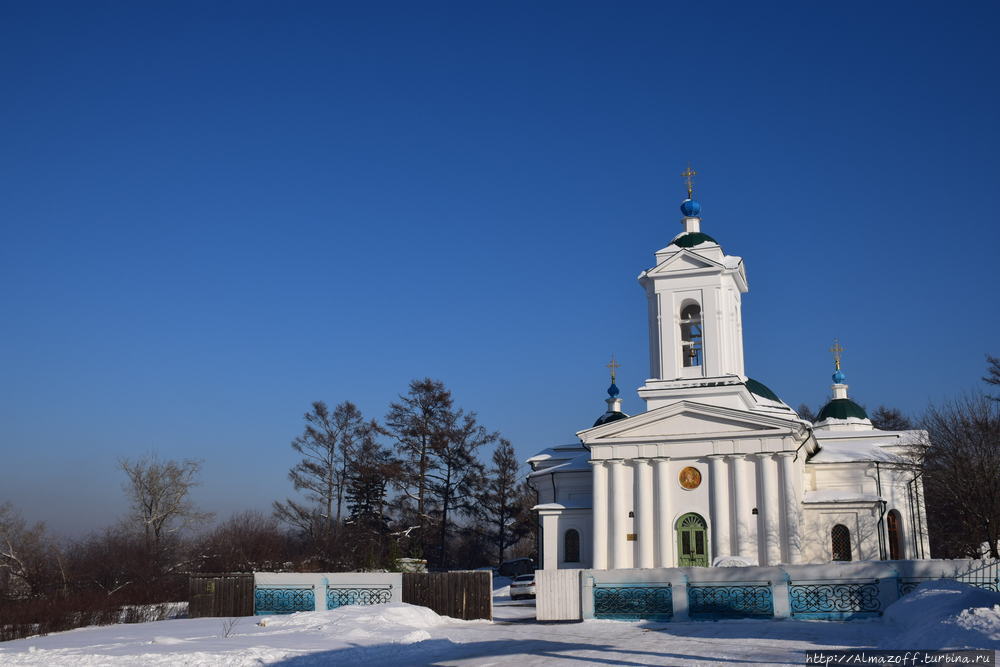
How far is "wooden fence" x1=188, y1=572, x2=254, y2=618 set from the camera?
73.1 ft

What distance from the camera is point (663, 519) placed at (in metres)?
30.5

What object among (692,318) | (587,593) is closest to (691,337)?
(692,318)

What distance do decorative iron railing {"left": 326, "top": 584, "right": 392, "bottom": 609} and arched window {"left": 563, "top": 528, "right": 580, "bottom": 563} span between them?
13.6 m

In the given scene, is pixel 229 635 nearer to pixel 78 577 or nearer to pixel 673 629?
pixel 673 629

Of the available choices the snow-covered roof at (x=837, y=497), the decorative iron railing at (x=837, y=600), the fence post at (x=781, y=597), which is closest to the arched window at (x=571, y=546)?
the snow-covered roof at (x=837, y=497)

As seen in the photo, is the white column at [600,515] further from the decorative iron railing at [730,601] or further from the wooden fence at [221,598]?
the wooden fence at [221,598]

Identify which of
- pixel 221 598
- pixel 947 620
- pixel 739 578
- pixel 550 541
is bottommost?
pixel 221 598

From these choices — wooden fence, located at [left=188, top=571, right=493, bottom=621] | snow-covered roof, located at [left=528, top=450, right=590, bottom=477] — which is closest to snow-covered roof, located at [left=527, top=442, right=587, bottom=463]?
snow-covered roof, located at [left=528, top=450, right=590, bottom=477]

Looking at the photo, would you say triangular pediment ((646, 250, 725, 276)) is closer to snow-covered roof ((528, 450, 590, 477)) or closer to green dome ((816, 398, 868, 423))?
snow-covered roof ((528, 450, 590, 477))

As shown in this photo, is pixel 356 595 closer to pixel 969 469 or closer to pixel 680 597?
pixel 680 597

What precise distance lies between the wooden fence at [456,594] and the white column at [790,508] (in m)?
11.9

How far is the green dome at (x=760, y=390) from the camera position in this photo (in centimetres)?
3638

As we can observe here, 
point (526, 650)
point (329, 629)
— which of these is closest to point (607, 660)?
point (526, 650)

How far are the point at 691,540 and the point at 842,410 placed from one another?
50.1 feet
